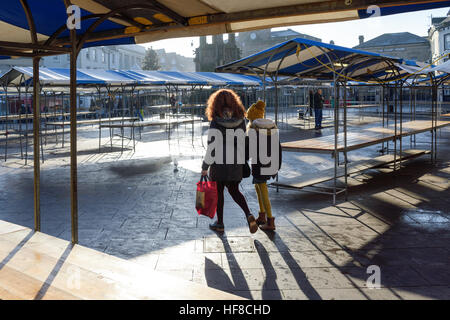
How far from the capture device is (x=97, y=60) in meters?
64.8

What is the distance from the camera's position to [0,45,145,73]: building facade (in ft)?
164

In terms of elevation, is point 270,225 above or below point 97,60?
below

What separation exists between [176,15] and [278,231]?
10.4ft

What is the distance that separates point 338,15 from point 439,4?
0.89 metres

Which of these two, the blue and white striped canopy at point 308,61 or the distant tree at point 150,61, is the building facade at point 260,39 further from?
the blue and white striped canopy at point 308,61

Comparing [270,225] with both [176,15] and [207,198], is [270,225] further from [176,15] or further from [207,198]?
[176,15]

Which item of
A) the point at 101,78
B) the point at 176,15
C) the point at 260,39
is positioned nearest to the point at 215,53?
the point at 260,39

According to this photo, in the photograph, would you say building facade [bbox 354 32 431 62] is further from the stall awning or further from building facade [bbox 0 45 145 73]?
the stall awning

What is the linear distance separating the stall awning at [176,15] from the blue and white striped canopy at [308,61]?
6.67 feet

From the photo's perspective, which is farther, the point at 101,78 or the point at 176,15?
the point at 101,78

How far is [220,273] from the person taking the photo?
4695 millimetres

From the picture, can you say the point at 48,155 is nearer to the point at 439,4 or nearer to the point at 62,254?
the point at 62,254

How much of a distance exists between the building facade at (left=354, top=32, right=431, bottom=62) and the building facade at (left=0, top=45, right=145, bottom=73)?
3478cm

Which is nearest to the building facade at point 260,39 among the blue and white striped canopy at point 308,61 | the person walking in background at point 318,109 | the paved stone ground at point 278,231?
the person walking in background at point 318,109
